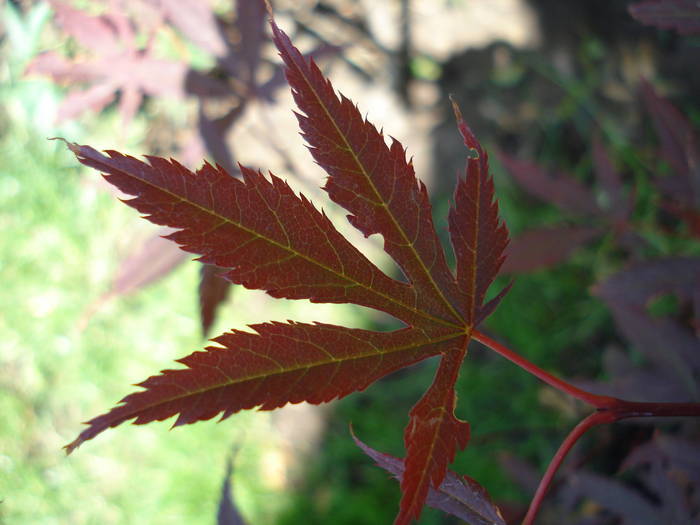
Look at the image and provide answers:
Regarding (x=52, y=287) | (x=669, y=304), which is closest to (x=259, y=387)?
(x=669, y=304)

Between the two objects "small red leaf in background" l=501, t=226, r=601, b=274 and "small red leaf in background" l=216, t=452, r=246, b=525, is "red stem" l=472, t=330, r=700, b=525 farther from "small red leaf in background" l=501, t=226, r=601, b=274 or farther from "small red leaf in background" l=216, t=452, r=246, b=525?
"small red leaf in background" l=501, t=226, r=601, b=274

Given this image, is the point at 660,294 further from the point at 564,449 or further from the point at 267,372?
the point at 267,372

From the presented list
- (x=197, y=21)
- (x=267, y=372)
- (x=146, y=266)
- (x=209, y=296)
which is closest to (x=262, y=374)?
(x=267, y=372)

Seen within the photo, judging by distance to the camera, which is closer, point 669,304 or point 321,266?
point 321,266

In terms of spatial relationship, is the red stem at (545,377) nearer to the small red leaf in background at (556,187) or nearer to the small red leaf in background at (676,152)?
the small red leaf in background at (676,152)

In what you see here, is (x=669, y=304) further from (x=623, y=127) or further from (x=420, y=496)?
(x=420, y=496)

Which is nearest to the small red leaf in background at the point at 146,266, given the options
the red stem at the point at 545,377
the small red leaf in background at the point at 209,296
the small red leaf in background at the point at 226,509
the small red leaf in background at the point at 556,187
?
the small red leaf in background at the point at 209,296
